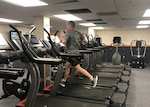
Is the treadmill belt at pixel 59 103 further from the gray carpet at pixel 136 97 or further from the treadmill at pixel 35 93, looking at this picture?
the gray carpet at pixel 136 97

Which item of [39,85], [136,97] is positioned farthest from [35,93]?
[136,97]

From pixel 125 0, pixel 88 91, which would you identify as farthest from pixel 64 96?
pixel 125 0

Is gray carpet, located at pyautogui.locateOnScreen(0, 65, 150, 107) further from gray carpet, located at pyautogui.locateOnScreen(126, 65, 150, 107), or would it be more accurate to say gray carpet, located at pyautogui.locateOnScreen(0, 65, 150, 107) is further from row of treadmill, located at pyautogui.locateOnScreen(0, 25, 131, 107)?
row of treadmill, located at pyautogui.locateOnScreen(0, 25, 131, 107)

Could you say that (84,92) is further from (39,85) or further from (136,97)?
(39,85)

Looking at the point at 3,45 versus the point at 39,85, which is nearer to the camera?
the point at 39,85

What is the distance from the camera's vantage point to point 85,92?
391 cm

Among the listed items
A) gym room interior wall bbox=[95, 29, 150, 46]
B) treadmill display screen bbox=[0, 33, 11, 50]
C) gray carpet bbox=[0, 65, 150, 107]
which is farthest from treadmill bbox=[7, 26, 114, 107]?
gym room interior wall bbox=[95, 29, 150, 46]

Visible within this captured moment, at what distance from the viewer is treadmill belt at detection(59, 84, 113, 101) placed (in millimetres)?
3551

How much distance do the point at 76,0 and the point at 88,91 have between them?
227 centimetres

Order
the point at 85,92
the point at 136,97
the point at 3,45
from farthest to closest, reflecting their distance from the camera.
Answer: the point at 136,97 → the point at 85,92 → the point at 3,45

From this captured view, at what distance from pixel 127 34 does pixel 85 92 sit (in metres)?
10.2

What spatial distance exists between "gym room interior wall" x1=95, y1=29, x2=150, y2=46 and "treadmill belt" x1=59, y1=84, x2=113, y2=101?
9.55m

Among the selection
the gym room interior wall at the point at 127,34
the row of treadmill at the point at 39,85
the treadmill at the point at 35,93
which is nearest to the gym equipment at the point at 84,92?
the row of treadmill at the point at 39,85

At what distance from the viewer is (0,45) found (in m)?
3.00
